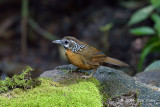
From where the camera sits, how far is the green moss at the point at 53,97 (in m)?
3.46

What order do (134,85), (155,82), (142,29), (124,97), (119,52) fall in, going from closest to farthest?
(124,97)
(134,85)
(155,82)
(142,29)
(119,52)

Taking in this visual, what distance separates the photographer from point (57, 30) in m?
10.7

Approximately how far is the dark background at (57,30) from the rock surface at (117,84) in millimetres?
3828

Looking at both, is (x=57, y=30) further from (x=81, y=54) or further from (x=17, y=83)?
(x=17, y=83)

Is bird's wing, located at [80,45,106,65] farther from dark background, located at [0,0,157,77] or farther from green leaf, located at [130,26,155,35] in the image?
dark background, located at [0,0,157,77]

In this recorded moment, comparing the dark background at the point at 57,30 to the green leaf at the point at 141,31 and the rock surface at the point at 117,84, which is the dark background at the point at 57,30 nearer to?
the green leaf at the point at 141,31

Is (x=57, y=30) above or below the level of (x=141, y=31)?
above

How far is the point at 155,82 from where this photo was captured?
4.97 meters

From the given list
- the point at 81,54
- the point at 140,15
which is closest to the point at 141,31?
the point at 140,15

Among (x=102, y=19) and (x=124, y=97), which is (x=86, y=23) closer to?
(x=102, y=19)

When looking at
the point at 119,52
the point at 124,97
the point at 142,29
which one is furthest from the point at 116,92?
the point at 119,52

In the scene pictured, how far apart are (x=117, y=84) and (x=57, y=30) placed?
6701mm

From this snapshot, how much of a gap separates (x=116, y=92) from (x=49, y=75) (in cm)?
111

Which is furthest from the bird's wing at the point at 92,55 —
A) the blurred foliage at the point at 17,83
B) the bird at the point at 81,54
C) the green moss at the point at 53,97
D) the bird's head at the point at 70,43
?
Result: the blurred foliage at the point at 17,83
